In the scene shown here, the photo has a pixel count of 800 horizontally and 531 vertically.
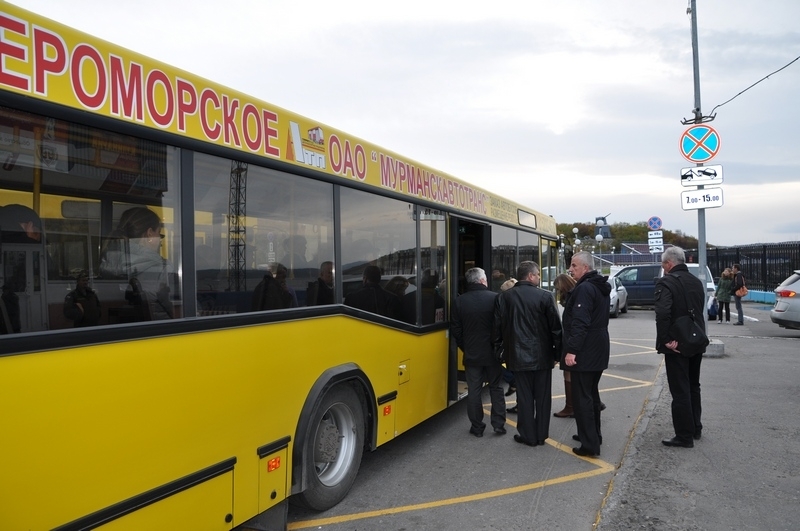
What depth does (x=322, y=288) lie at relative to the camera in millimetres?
4309

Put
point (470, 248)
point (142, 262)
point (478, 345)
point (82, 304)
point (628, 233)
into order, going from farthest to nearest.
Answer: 1. point (628, 233)
2. point (470, 248)
3. point (478, 345)
4. point (142, 262)
5. point (82, 304)

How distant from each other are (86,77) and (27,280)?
0.92m

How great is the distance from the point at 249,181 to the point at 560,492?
335 centimetres

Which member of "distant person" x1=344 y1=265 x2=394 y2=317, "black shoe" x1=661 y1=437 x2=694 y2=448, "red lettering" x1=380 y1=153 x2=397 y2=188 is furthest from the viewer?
"black shoe" x1=661 y1=437 x2=694 y2=448

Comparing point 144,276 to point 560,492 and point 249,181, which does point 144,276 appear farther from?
point 560,492

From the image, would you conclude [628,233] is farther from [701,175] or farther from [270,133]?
[270,133]

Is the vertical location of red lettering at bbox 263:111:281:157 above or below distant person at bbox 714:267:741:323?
above

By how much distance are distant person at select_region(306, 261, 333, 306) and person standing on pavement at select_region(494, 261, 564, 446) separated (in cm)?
230

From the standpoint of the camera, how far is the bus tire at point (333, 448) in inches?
164

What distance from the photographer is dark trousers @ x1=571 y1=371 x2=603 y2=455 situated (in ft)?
18.4

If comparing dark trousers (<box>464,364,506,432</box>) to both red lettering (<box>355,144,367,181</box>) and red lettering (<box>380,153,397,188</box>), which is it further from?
red lettering (<box>355,144,367,181</box>)

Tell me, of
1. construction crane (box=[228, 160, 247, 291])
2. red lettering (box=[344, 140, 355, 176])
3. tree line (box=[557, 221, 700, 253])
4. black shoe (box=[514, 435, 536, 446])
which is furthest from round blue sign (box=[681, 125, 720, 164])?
tree line (box=[557, 221, 700, 253])

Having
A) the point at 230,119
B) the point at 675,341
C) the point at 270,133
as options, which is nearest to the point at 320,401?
the point at 270,133

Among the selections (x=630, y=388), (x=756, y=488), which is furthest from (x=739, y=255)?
(x=756, y=488)
